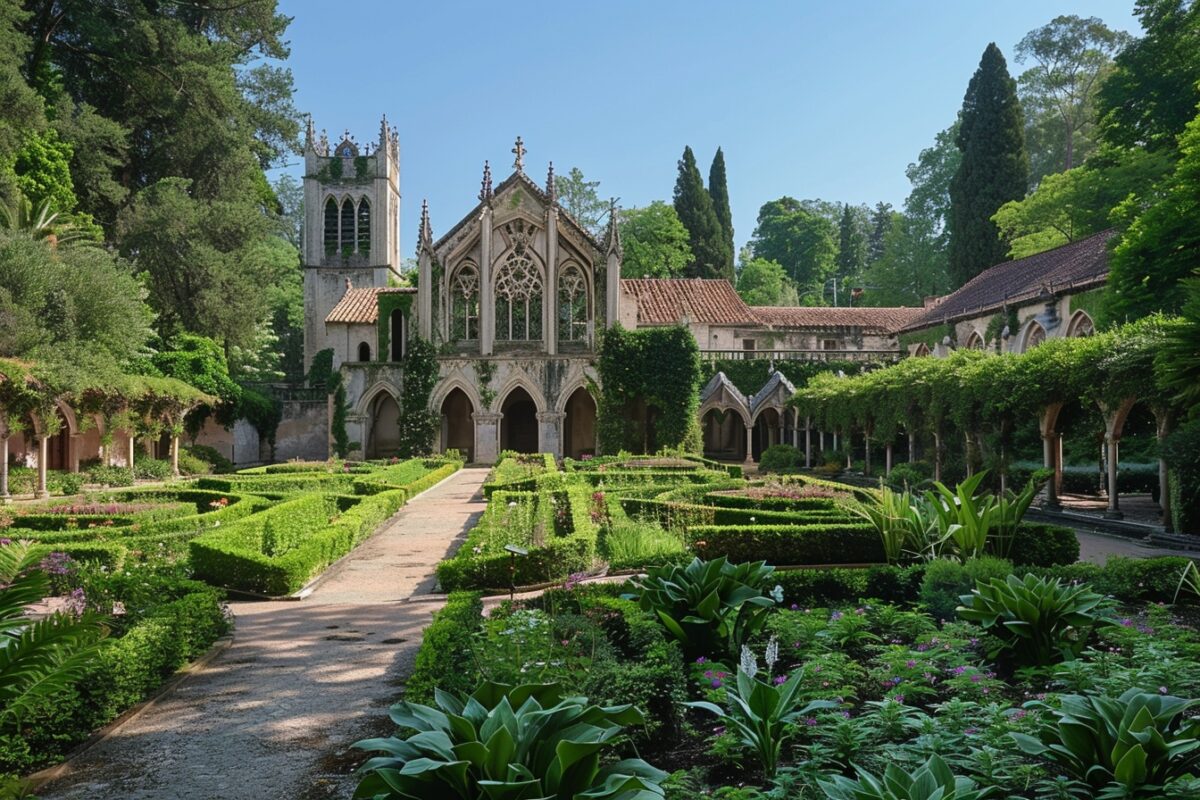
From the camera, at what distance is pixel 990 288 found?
36125 mm

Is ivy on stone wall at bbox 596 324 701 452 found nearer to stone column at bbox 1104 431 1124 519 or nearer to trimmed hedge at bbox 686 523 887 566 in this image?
stone column at bbox 1104 431 1124 519

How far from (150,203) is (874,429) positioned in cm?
3221

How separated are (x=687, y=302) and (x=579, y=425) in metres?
8.14

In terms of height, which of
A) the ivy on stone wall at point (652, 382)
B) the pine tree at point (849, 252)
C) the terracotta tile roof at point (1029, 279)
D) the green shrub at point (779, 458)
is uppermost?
the pine tree at point (849, 252)

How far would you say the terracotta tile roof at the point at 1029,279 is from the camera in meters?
28.5

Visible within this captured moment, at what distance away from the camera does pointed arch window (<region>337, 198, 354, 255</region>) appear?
51094 millimetres

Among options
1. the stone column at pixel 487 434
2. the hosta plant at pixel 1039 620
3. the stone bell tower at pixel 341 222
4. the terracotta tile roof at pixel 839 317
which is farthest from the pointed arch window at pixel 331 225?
the hosta plant at pixel 1039 620

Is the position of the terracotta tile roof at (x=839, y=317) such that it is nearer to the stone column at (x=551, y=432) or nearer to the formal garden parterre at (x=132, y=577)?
the stone column at (x=551, y=432)

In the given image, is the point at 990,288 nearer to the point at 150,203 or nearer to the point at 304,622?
the point at 304,622

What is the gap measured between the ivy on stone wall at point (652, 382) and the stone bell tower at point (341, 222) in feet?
66.7

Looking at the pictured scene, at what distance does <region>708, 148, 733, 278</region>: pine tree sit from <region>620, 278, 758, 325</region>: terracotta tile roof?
15658 millimetres

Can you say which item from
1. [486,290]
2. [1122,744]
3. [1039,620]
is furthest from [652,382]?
[1122,744]

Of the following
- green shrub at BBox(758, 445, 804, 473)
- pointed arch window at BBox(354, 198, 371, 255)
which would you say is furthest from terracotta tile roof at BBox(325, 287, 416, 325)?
green shrub at BBox(758, 445, 804, 473)

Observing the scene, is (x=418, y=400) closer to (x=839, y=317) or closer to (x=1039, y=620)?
(x=839, y=317)
